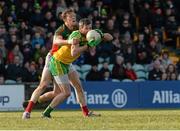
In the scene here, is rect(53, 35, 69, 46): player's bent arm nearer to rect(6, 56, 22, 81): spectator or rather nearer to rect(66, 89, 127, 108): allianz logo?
rect(66, 89, 127, 108): allianz logo

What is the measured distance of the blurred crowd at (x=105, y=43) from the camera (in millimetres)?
24219

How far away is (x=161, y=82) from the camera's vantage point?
23578 millimetres

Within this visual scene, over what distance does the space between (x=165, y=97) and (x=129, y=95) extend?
118 cm

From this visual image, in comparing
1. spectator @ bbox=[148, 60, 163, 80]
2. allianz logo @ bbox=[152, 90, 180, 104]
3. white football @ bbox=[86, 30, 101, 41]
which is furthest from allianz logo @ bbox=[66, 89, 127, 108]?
white football @ bbox=[86, 30, 101, 41]

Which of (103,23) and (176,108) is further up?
(103,23)

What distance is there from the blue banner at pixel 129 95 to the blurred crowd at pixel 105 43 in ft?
3.65

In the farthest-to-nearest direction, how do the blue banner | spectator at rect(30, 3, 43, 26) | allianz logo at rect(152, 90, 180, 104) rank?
spectator at rect(30, 3, 43, 26) → allianz logo at rect(152, 90, 180, 104) → the blue banner

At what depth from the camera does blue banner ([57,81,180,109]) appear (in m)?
22.9

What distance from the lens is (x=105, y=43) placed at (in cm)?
2562

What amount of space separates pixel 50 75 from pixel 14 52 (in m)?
8.40

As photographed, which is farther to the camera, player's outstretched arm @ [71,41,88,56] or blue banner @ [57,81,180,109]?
blue banner @ [57,81,180,109]

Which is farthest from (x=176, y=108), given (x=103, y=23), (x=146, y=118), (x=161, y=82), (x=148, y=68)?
(x=146, y=118)

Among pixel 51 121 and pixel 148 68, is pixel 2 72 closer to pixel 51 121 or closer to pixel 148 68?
pixel 148 68

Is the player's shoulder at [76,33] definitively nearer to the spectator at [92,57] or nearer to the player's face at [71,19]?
the player's face at [71,19]
